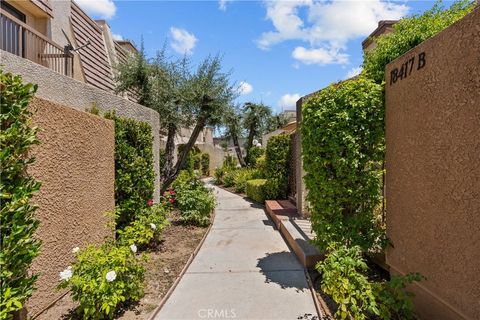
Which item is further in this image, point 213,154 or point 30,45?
point 213,154

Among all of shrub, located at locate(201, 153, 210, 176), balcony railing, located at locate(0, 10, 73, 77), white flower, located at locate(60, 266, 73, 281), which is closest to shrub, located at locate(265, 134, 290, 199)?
balcony railing, located at locate(0, 10, 73, 77)

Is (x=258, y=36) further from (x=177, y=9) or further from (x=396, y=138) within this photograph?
(x=396, y=138)

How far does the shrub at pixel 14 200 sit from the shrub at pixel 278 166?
9.26m

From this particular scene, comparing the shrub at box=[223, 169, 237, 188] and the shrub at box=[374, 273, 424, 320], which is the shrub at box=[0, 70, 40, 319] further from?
the shrub at box=[223, 169, 237, 188]

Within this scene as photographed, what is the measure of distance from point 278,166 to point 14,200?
31.2ft

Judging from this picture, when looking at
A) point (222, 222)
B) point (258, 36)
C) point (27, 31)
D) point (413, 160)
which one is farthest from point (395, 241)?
point (27, 31)

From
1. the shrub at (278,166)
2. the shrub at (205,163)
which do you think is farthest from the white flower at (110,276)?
the shrub at (205,163)

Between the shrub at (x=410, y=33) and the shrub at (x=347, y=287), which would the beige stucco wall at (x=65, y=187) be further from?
the shrub at (x=410, y=33)

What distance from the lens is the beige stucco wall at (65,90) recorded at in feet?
12.8

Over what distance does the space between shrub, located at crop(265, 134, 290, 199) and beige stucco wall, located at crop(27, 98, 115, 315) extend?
23.8 feet

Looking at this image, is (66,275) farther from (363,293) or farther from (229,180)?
(229,180)

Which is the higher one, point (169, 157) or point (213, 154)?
point (213, 154)

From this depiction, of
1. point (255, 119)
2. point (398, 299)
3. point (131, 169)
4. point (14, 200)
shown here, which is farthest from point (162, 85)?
point (255, 119)

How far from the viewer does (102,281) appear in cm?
330
